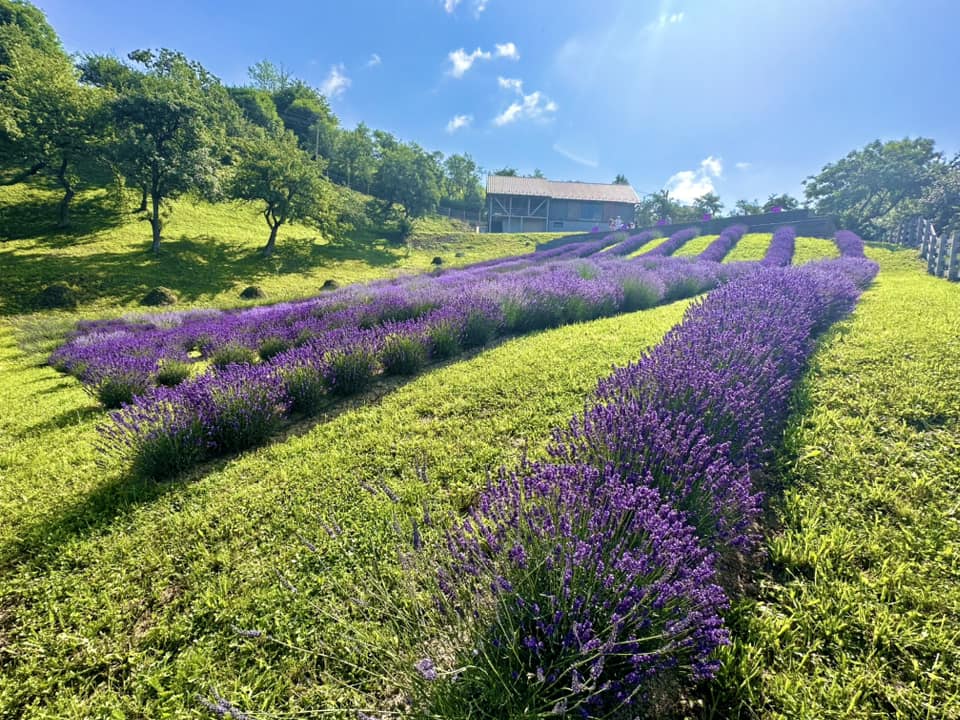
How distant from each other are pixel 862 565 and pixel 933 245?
1564cm

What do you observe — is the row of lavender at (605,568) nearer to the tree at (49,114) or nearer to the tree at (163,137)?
the tree at (163,137)

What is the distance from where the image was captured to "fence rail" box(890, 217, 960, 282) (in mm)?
9273

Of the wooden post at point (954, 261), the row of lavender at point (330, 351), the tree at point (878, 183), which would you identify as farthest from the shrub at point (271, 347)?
the tree at point (878, 183)

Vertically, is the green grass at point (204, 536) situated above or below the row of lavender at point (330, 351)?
below

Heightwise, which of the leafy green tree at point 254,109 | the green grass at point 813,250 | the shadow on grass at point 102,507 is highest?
the leafy green tree at point 254,109

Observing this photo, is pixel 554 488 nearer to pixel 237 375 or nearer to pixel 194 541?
pixel 194 541

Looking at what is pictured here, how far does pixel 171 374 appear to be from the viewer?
547 centimetres

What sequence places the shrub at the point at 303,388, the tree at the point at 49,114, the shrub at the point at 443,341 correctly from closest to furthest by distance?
the shrub at the point at 303,388, the shrub at the point at 443,341, the tree at the point at 49,114

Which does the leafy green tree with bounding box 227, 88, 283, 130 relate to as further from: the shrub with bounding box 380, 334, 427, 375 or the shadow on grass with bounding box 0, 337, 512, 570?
the shadow on grass with bounding box 0, 337, 512, 570

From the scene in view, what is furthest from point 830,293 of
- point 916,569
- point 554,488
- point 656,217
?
point 656,217

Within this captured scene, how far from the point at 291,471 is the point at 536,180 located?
4879cm

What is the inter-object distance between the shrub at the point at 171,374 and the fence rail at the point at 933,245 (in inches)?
620

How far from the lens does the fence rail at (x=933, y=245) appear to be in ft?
30.4

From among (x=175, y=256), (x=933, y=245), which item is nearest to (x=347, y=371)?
(x=933, y=245)
